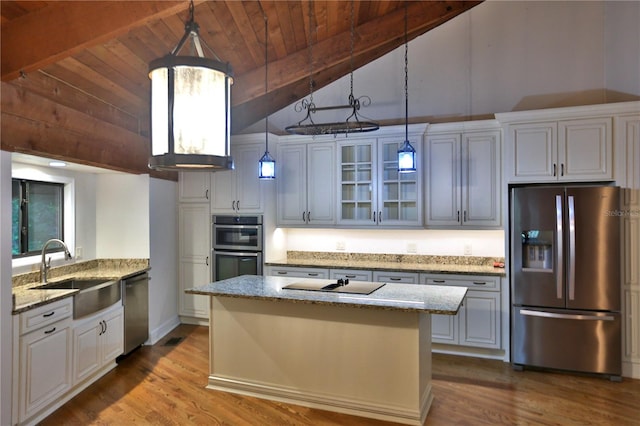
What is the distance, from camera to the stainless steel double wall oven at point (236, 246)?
16.2ft

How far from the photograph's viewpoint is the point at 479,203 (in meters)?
4.31

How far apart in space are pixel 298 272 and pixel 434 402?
2115 mm

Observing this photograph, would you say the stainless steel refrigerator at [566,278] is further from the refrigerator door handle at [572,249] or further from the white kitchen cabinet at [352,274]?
the white kitchen cabinet at [352,274]

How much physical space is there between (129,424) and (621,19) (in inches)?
225

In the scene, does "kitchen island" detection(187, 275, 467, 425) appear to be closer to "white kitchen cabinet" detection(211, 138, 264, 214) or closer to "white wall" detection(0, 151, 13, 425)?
"white wall" detection(0, 151, 13, 425)

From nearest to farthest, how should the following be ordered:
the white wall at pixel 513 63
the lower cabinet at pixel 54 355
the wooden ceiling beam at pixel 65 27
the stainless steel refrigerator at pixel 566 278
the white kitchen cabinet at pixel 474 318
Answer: the wooden ceiling beam at pixel 65 27
the lower cabinet at pixel 54 355
the stainless steel refrigerator at pixel 566 278
the white kitchen cabinet at pixel 474 318
the white wall at pixel 513 63

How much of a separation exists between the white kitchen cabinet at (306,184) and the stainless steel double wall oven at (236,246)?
39 centimetres

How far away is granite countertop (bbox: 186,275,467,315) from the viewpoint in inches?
106

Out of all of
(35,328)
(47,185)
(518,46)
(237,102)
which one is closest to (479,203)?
(518,46)

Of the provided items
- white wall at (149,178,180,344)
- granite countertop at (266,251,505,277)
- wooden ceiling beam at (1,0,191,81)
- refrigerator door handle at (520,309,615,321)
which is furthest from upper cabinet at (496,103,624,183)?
white wall at (149,178,180,344)

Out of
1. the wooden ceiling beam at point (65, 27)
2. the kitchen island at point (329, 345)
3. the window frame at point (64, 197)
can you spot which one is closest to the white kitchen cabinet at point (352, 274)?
the kitchen island at point (329, 345)

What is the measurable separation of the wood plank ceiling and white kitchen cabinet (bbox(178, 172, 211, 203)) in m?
0.19

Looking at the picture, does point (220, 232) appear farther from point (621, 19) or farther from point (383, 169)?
point (621, 19)

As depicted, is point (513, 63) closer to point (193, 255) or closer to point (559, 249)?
point (559, 249)
